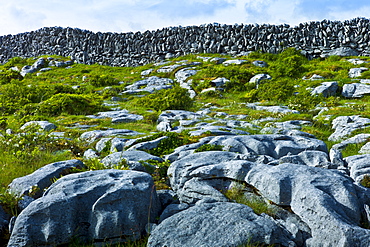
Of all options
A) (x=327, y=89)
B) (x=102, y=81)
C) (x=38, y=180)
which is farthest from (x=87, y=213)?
(x=102, y=81)

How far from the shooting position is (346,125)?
12.1 metres

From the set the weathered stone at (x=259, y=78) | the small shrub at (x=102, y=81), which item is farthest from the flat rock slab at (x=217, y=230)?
the small shrub at (x=102, y=81)

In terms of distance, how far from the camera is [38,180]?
616 cm

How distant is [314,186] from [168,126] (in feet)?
26.0

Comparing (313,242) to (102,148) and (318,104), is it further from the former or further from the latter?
(318,104)

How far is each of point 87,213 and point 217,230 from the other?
225 cm

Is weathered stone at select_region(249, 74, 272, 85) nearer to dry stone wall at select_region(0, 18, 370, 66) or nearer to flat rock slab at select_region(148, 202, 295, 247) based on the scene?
dry stone wall at select_region(0, 18, 370, 66)

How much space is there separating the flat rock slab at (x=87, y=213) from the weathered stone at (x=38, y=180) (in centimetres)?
80

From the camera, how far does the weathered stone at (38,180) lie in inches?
230

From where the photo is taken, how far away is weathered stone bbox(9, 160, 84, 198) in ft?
19.2

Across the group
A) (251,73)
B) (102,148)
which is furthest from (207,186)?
(251,73)

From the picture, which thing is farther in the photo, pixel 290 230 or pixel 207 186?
pixel 207 186

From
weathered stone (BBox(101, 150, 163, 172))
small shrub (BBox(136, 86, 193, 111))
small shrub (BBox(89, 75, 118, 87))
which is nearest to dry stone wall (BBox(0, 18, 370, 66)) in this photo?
small shrub (BBox(89, 75, 118, 87))

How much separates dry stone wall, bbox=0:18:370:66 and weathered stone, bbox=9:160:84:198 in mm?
35064
